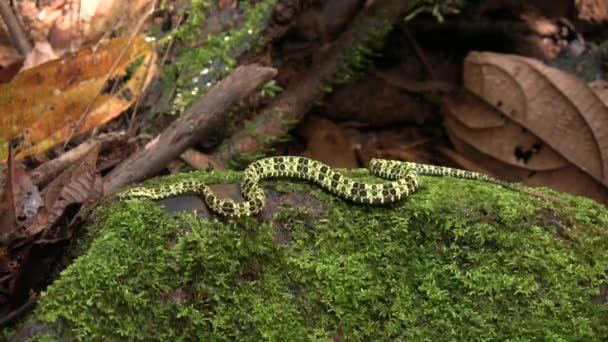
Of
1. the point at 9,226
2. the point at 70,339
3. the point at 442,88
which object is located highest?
the point at 9,226

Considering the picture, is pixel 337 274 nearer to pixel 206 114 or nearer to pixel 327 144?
pixel 206 114

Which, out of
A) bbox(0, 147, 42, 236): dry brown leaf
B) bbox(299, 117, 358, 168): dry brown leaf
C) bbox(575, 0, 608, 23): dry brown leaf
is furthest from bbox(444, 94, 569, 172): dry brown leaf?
bbox(0, 147, 42, 236): dry brown leaf

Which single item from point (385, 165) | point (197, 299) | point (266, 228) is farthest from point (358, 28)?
point (197, 299)

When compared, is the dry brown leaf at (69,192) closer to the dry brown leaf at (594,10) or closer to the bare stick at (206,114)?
the bare stick at (206,114)

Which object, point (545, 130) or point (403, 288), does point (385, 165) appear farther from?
point (545, 130)

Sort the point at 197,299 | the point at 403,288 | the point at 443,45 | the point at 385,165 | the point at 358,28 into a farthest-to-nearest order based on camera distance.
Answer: the point at 443,45
the point at 358,28
the point at 385,165
the point at 403,288
the point at 197,299

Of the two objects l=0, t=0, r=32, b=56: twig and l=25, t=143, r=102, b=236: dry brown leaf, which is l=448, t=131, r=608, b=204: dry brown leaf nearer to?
l=25, t=143, r=102, b=236: dry brown leaf

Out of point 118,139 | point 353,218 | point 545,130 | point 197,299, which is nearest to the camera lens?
point 197,299
